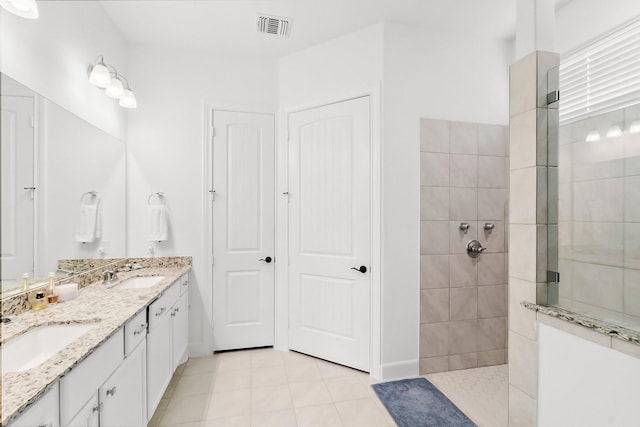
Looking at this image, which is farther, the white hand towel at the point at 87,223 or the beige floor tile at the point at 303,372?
the beige floor tile at the point at 303,372

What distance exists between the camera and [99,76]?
2139 mm

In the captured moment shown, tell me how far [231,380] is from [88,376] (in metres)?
1.48

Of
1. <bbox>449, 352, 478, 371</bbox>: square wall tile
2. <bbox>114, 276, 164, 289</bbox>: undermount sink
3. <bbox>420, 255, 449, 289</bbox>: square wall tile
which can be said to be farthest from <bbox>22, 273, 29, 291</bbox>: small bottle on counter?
<bbox>449, 352, 478, 371</bbox>: square wall tile

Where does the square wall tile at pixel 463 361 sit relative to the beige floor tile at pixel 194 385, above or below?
above

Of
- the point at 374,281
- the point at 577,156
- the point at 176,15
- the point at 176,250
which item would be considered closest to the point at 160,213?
the point at 176,250

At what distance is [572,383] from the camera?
1.38 meters

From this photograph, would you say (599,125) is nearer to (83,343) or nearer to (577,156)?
(577,156)

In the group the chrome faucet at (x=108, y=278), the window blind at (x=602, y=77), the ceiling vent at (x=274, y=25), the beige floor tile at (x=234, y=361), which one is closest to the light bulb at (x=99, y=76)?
the ceiling vent at (x=274, y=25)

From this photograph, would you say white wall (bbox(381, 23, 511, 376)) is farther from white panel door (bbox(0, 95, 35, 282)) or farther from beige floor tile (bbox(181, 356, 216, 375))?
white panel door (bbox(0, 95, 35, 282))

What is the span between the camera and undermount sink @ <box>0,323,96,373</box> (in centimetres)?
117

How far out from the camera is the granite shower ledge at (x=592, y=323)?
1172 millimetres

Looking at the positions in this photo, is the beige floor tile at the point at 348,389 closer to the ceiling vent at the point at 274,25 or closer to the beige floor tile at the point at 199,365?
the beige floor tile at the point at 199,365

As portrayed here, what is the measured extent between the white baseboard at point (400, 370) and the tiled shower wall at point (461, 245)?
8 centimetres

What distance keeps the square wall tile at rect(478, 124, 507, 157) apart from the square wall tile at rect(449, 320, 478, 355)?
4.77 ft
